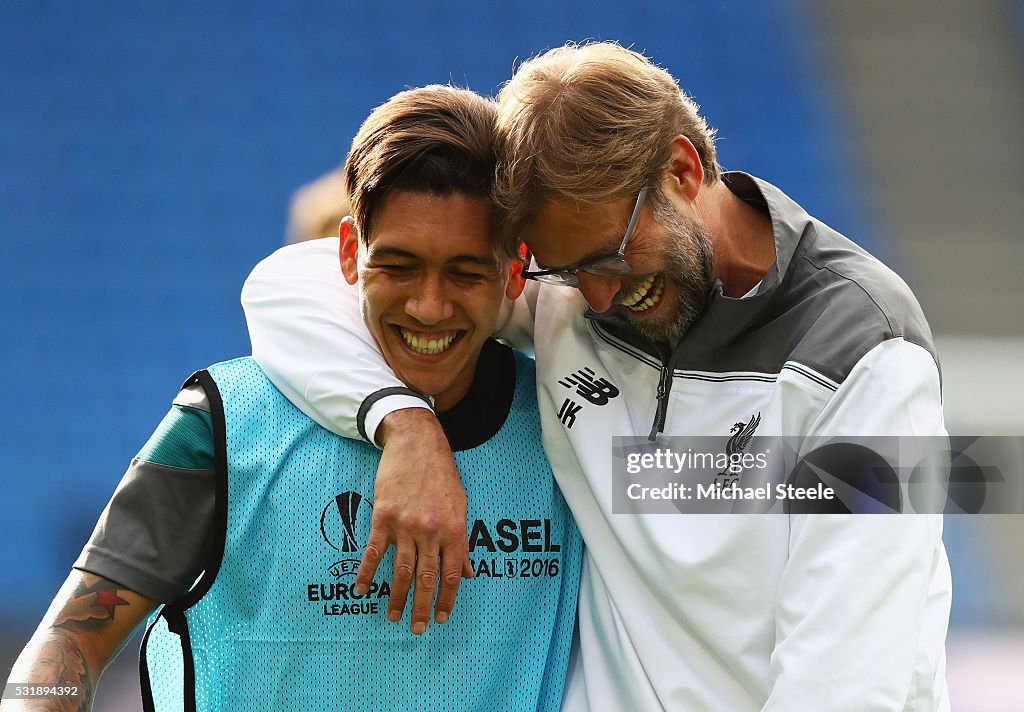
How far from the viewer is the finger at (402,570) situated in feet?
6.66

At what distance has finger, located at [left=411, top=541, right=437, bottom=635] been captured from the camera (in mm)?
2027

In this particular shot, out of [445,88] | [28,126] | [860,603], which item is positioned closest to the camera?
[860,603]

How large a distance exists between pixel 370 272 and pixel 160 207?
608 cm

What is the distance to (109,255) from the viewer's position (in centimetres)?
777

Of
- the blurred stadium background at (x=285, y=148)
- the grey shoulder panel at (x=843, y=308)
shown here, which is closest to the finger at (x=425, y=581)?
the grey shoulder panel at (x=843, y=308)

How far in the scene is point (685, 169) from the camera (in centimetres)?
236

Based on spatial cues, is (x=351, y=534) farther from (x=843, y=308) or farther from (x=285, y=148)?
(x=285, y=148)

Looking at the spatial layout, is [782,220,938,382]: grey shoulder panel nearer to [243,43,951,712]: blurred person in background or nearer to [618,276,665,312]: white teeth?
[243,43,951,712]: blurred person in background

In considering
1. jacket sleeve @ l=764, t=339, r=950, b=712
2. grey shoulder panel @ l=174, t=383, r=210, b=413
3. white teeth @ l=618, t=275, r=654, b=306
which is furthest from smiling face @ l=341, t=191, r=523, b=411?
jacket sleeve @ l=764, t=339, r=950, b=712

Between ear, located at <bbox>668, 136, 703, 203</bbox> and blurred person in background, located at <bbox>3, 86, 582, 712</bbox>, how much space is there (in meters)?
0.37

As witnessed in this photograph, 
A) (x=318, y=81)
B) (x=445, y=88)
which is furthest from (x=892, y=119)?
(x=445, y=88)

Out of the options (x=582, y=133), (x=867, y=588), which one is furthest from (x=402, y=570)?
(x=582, y=133)

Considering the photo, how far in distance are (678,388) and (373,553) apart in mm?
681

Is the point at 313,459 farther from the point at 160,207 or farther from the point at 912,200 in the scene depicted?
the point at 912,200
